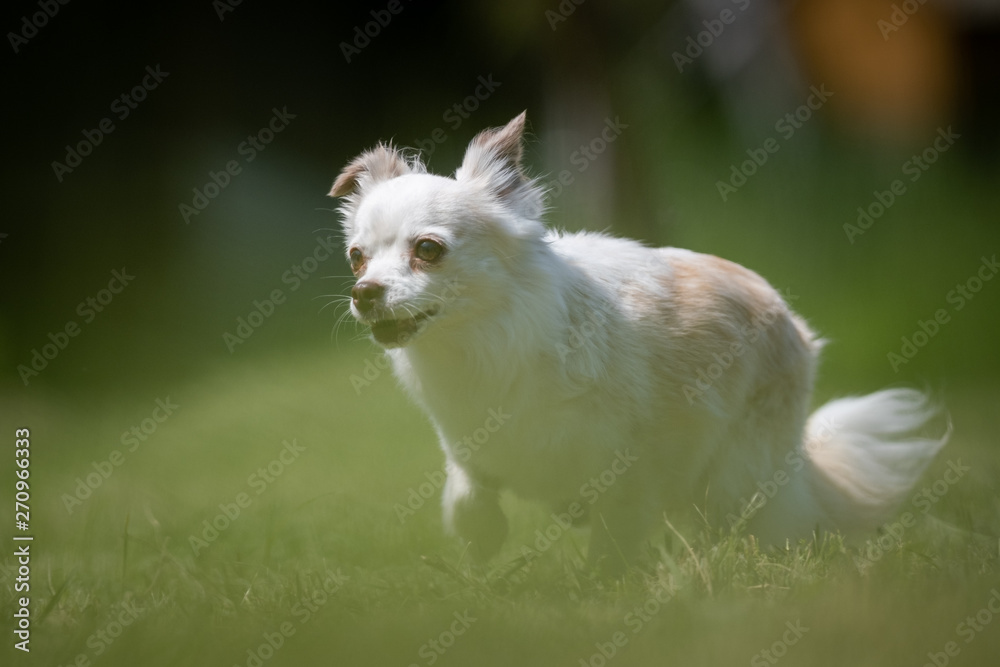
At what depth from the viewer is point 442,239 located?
3.58 meters

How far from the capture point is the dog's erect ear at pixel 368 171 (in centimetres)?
415

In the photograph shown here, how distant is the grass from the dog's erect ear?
62.1 inches

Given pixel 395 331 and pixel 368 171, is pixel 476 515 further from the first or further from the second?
pixel 368 171

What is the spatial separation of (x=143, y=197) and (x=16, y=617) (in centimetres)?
438

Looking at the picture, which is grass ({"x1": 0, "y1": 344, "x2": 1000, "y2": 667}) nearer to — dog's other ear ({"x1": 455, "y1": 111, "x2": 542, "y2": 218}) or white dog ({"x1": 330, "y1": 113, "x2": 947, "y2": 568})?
white dog ({"x1": 330, "y1": 113, "x2": 947, "y2": 568})

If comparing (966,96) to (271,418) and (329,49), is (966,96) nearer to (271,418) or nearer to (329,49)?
(329,49)

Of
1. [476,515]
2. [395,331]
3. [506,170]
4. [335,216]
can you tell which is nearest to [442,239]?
[395,331]

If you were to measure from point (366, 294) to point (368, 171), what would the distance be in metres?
1.01

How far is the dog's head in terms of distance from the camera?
137 inches

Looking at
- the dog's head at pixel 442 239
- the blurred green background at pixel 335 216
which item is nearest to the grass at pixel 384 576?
the blurred green background at pixel 335 216

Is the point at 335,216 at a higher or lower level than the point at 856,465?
lower

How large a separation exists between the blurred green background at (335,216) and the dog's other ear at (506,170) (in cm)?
124

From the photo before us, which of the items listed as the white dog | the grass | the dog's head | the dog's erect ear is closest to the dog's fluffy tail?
the white dog

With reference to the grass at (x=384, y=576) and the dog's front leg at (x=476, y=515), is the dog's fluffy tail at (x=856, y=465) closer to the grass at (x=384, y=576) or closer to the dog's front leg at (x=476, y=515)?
the grass at (x=384, y=576)
